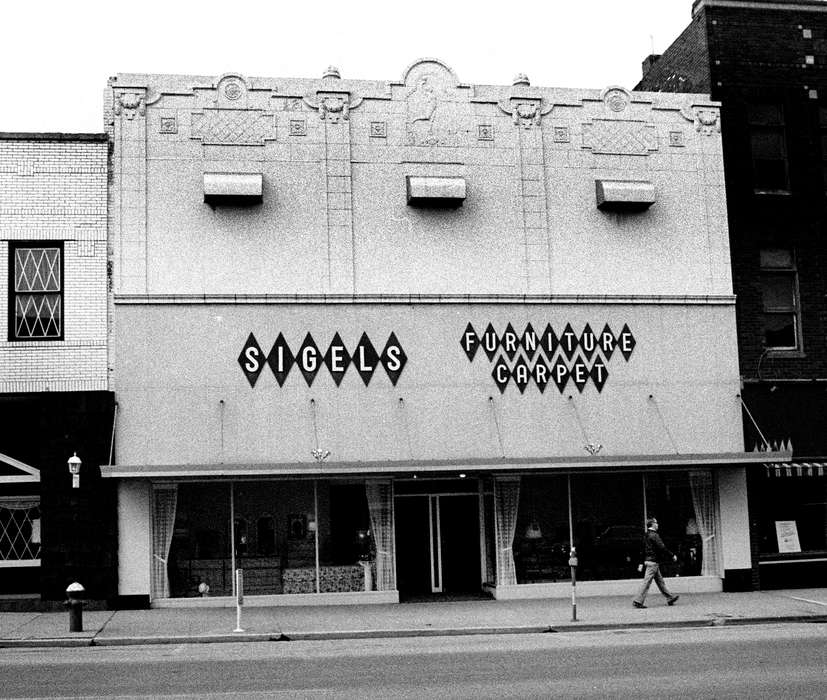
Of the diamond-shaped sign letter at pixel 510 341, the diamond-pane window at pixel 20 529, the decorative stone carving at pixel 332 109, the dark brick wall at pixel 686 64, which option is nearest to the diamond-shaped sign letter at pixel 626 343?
the diamond-shaped sign letter at pixel 510 341

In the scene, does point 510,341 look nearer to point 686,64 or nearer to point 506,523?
point 506,523

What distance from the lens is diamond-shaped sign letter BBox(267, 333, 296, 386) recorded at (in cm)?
2314

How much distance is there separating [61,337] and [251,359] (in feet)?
11.8

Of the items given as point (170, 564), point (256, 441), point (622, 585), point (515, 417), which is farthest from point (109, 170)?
point (622, 585)

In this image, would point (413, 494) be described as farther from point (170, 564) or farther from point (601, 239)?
point (601, 239)

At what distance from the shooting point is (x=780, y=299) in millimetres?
25672

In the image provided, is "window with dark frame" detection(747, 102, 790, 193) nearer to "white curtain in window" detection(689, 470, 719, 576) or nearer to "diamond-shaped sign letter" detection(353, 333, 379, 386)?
"white curtain in window" detection(689, 470, 719, 576)

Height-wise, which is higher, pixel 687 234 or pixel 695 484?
pixel 687 234

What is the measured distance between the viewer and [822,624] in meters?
20.0

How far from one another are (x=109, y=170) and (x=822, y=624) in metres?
15.3

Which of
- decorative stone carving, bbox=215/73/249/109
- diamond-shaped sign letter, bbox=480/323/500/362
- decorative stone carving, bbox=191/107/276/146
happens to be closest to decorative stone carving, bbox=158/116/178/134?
decorative stone carving, bbox=191/107/276/146

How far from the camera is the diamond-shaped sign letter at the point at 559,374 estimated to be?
24062mm

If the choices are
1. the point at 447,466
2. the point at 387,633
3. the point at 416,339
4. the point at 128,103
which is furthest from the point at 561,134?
the point at 387,633

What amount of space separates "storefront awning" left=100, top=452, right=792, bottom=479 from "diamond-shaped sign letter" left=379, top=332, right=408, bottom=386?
6.44 feet
